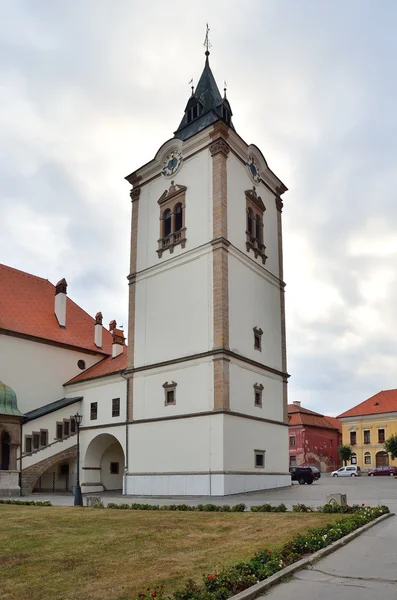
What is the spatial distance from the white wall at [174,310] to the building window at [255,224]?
3.98 meters

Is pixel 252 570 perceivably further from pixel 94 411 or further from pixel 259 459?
pixel 94 411

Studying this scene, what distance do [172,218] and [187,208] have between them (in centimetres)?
126

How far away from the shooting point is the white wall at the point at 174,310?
30.9 metres

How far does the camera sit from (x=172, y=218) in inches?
1366

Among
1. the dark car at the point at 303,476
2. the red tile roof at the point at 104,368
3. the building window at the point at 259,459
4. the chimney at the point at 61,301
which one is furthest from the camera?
the chimney at the point at 61,301

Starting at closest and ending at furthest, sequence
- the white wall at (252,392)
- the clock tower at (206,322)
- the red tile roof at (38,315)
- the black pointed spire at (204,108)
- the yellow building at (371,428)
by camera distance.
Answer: the clock tower at (206,322) → the white wall at (252,392) → the black pointed spire at (204,108) → the red tile roof at (38,315) → the yellow building at (371,428)

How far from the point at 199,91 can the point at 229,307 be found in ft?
60.6

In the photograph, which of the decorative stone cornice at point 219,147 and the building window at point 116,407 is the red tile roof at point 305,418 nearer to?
the building window at point 116,407

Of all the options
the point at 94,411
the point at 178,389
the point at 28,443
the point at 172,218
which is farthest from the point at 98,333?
the point at 178,389

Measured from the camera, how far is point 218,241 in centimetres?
3106

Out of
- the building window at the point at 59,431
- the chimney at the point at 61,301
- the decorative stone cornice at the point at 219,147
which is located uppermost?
the decorative stone cornice at the point at 219,147

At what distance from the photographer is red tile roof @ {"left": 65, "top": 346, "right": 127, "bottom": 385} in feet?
120

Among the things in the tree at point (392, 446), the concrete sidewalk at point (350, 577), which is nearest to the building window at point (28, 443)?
the concrete sidewalk at point (350, 577)

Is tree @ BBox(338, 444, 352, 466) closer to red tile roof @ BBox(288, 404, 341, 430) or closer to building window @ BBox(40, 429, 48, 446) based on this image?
red tile roof @ BBox(288, 404, 341, 430)
